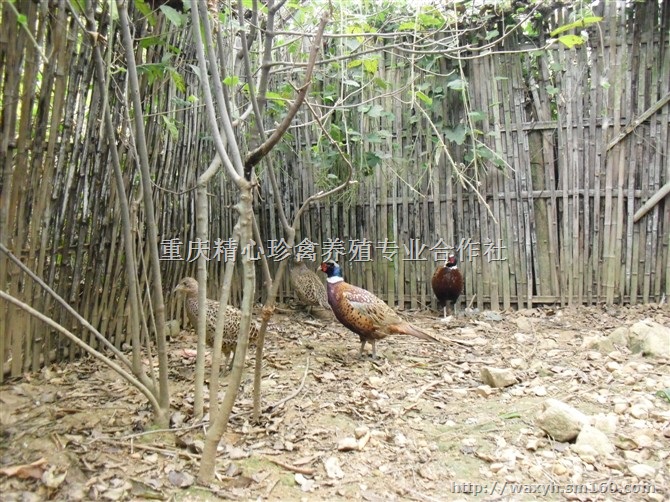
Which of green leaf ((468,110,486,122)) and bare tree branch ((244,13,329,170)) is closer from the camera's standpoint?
bare tree branch ((244,13,329,170))

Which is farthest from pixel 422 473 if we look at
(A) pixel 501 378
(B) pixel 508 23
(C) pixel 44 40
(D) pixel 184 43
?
(B) pixel 508 23

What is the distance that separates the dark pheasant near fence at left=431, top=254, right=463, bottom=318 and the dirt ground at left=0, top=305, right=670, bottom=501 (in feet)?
4.64

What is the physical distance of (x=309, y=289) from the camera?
5777 millimetres

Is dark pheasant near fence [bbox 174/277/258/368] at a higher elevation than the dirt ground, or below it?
higher

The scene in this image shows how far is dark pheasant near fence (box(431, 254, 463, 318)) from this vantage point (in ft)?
18.2

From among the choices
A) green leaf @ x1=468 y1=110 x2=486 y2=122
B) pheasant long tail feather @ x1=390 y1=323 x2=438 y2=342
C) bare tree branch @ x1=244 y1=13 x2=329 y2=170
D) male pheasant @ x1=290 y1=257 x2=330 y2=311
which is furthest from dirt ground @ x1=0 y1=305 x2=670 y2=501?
green leaf @ x1=468 y1=110 x2=486 y2=122

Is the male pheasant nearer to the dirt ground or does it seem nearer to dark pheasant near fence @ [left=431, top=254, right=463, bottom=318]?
dark pheasant near fence @ [left=431, top=254, right=463, bottom=318]

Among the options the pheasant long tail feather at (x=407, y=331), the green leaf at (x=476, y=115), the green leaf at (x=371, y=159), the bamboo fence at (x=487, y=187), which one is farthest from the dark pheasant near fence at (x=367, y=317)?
the green leaf at (x=476, y=115)

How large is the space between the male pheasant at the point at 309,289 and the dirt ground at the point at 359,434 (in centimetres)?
152

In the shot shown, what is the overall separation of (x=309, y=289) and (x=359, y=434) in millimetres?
3158

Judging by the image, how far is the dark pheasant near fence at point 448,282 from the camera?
554 cm

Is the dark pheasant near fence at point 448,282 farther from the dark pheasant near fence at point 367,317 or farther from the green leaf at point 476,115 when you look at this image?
the green leaf at point 476,115

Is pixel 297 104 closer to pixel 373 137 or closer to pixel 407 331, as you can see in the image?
pixel 407 331

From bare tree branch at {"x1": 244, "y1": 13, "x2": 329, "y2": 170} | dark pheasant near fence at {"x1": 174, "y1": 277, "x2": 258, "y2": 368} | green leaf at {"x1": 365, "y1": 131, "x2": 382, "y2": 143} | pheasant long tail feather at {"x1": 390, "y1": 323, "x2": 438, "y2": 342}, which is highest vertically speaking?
green leaf at {"x1": 365, "y1": 131, "x2": 382, "y2": 143}
